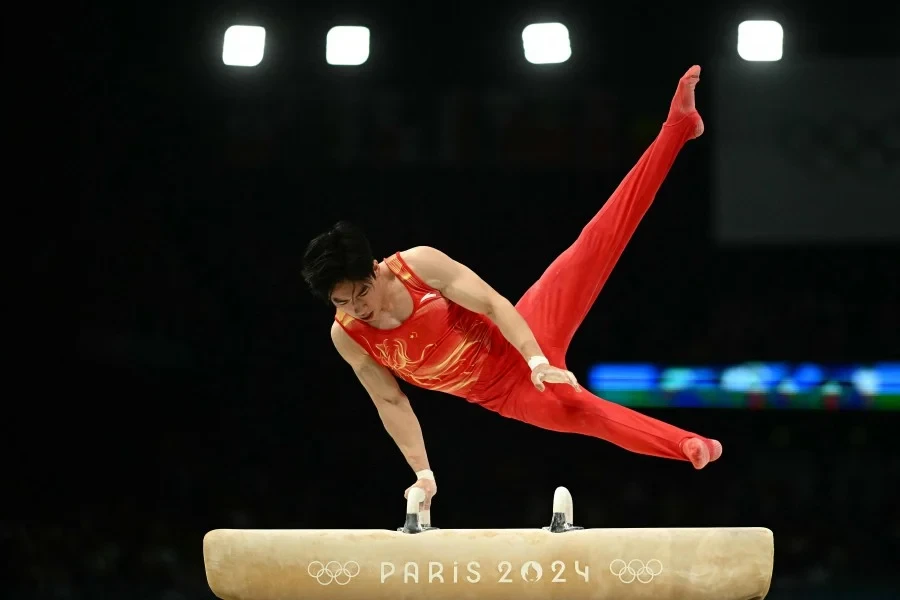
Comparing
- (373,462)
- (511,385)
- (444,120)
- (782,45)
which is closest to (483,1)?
(444,120)

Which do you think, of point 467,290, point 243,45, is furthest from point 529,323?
point 243,45

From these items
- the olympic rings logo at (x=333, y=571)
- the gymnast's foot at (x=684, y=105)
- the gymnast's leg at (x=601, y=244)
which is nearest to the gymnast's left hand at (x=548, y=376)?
the gymnast's leg at (x=601, y=244)

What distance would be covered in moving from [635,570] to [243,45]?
4.64 metres

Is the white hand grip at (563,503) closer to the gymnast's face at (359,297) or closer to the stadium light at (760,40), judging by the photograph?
the gymnast's face at (359,297)

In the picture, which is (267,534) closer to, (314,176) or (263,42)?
(314,176)

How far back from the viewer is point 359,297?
3893 millimetres

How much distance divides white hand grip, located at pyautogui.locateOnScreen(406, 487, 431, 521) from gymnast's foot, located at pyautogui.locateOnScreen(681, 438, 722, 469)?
3.25 feet

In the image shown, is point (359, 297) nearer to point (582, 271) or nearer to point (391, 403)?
point (391, 403)

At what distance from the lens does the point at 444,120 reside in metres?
6.99

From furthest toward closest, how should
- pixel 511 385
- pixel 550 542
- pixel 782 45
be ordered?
pixel 782 45 → pixel 511 385 → pixel 550 542

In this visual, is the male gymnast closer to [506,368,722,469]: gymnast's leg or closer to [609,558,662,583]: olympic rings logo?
[506,368,722,469]: gymnast's leg

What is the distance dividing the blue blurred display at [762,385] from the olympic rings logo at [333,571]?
338cm

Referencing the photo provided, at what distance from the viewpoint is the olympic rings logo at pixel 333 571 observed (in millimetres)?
3801

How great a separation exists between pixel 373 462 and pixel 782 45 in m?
3.76
